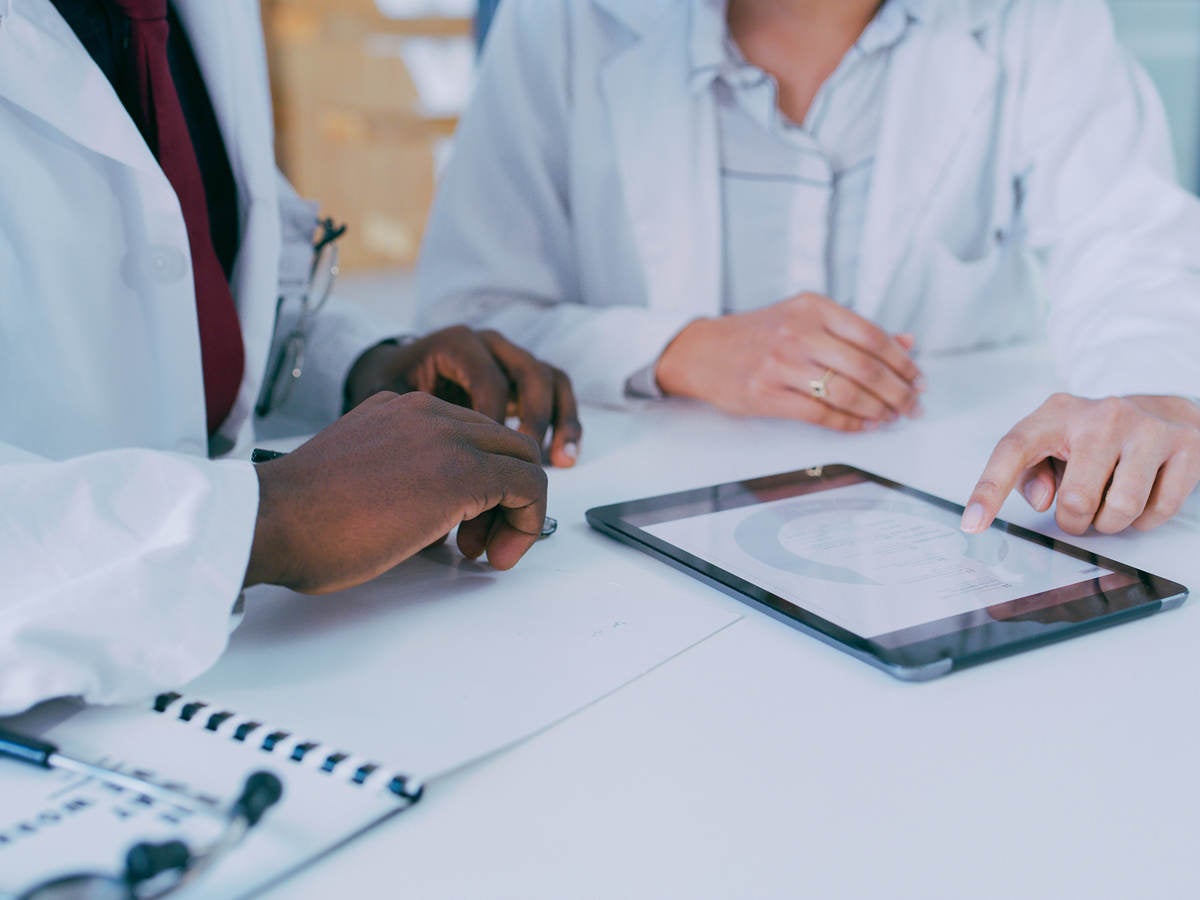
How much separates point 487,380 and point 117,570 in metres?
0.43

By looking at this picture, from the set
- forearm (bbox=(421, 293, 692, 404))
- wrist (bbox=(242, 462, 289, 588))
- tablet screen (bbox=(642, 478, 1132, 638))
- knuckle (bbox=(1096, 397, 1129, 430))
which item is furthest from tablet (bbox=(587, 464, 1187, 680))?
forearm (bbox=(421, 293, 692, 404))

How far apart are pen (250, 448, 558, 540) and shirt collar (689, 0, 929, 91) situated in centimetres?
68

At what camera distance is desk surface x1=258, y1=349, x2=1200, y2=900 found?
368mm

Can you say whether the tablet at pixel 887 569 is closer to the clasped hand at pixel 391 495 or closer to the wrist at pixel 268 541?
the clasped hand at pixel 391 495

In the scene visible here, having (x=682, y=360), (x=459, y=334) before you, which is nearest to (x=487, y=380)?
(x=459, y=334)

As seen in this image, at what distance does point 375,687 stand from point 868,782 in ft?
0.68

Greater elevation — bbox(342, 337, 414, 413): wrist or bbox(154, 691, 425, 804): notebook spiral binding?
bbox(154, 691, 425, 804): notebook spiral binding

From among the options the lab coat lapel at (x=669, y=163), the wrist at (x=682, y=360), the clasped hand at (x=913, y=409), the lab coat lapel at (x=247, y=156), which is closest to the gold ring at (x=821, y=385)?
the clasped hand at (x=913, y=409)

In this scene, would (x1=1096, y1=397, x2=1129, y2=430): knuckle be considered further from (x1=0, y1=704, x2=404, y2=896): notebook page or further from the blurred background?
the blurred background

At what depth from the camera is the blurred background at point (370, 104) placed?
12.9 ft

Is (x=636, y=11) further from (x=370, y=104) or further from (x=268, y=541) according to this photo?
(x=370, y=104)

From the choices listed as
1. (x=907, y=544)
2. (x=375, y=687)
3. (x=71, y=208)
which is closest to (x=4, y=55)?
(x=71, y=208)

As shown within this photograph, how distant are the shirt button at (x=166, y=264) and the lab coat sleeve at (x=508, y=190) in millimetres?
428

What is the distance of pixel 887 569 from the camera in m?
0.60
